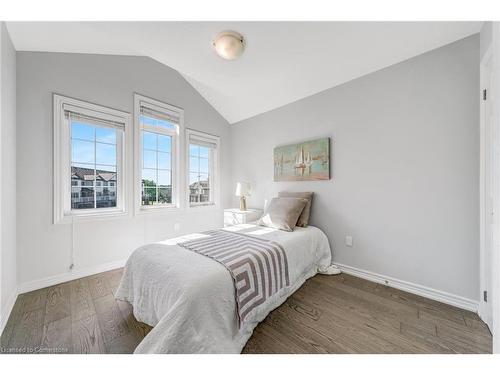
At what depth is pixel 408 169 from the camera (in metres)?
1.93

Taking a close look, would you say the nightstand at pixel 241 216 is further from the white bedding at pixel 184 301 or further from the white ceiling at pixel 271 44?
the white ceiling at pixel 271 44

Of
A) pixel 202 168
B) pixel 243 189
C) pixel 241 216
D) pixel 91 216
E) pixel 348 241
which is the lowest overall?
pixel 348 241

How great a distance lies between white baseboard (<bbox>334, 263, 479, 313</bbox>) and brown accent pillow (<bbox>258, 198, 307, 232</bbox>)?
0.84 metres

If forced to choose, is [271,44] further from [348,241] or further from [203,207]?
[203,207]

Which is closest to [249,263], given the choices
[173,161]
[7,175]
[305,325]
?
[305,325]

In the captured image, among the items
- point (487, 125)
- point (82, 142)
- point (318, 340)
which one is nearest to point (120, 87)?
point (82, 142)

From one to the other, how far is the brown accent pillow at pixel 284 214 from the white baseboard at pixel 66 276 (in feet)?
6.42

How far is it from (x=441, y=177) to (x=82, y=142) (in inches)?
151

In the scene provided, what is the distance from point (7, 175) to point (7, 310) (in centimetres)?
108

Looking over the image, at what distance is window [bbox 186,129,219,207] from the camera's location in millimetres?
3357

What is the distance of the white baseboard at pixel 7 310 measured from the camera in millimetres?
1406

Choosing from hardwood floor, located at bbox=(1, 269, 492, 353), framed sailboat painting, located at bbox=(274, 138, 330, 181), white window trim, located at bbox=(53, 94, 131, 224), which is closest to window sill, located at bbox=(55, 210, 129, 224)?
white window trim, located at bbox=(53, 94, 131, 224)

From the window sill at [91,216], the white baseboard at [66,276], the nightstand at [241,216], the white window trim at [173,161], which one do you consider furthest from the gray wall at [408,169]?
the white baseboard at [66,276]

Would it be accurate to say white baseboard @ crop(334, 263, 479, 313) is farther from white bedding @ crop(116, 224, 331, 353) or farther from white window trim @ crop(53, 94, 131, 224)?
white window trim @ crop(53, 94, 131, 224)
